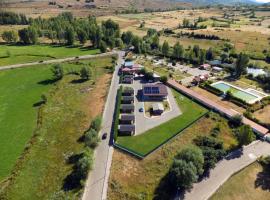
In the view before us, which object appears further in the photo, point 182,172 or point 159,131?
point 159,131

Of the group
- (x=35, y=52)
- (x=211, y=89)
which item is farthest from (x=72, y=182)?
(x=35, y=52)

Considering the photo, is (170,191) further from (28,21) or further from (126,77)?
(28,21)

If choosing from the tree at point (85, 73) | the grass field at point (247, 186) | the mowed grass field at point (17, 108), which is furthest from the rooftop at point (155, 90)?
the mowed grass field at point (17, 108)

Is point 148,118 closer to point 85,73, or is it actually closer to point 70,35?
point 85,73

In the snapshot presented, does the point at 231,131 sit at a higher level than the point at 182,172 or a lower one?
lower

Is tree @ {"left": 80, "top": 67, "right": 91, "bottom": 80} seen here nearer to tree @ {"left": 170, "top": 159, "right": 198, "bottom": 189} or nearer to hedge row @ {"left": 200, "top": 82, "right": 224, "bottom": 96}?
hedge row @ {"left": 200, "top": 82, "right": 224, "bottom": 96}

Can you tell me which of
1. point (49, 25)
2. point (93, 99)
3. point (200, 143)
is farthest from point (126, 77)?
point (49, 25)
